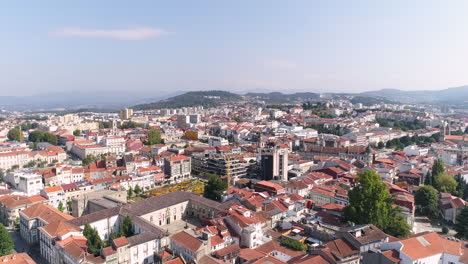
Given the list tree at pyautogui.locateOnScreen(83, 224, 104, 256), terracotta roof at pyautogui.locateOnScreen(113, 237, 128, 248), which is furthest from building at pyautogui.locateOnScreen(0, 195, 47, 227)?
terracotta roof at pyautogui.locateOnScreen(113, 237, 128, 248)

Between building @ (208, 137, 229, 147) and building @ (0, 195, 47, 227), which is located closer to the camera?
building @ (0, 195, 47, 227)

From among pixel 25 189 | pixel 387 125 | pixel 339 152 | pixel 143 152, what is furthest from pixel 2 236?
pixel 387 125

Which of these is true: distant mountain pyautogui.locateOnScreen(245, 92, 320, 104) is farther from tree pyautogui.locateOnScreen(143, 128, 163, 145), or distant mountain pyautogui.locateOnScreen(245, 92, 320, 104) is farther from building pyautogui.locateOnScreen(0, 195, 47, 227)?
building pyautogui.locateOnScreen(0, 195, 47, 227)

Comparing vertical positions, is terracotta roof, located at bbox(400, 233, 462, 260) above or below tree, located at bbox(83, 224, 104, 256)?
above

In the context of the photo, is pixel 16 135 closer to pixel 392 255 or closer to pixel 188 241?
pixel 188 241

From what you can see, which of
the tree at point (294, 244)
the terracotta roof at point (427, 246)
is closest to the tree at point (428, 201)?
the terracotta roof at point (427, 246)

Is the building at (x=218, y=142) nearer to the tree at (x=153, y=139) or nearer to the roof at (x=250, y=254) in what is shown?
the tree at (x=153, y=139)

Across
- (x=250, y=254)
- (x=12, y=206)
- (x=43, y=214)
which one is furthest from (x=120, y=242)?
(x=12, y=206)
